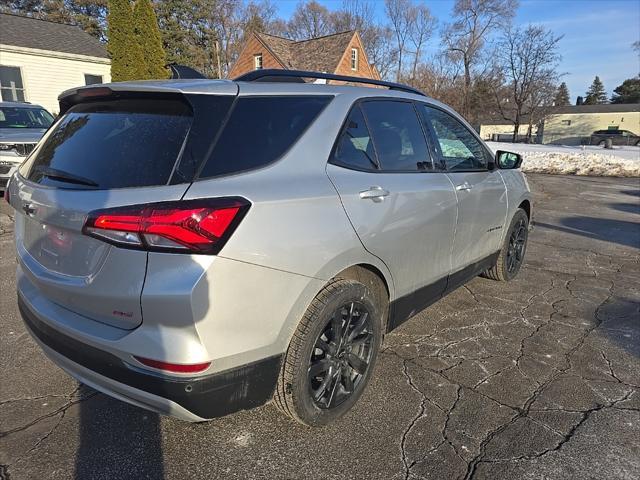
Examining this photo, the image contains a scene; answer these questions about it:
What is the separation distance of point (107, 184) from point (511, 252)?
4.10 metres

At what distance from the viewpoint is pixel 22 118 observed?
1032 cm

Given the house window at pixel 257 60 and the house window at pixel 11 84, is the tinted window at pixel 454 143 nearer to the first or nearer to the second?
the house window at pixel 11 84

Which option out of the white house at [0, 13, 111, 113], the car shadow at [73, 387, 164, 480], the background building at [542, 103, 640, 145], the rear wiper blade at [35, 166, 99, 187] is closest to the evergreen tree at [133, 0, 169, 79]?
the white house at [0, 13, 111, 113]

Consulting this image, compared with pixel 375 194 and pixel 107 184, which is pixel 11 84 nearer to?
pixel 107 184

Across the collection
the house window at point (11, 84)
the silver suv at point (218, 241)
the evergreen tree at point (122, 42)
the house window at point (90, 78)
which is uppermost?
the evergreen tree at point (122, 42)

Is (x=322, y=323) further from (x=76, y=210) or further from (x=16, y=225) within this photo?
(x=16, y=225)

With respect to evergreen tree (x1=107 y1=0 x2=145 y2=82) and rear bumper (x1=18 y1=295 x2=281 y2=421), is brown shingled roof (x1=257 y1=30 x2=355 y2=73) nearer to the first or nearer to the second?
evergreen tree (x1=107 y1=0 x2=145 y2=82)

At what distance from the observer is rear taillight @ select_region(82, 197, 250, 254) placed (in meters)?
1.73

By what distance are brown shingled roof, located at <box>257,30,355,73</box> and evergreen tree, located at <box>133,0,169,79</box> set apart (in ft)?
41.8

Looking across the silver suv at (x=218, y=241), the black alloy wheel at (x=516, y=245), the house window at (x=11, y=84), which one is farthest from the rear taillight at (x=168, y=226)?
the house window at (x=11, y=84)

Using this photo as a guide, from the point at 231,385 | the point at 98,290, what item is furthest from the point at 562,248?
the point at 98,290

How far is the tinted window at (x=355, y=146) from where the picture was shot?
2453 millimetres

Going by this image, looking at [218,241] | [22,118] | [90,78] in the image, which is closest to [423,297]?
[218,241]

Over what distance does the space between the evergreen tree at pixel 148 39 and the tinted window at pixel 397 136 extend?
21861mm
